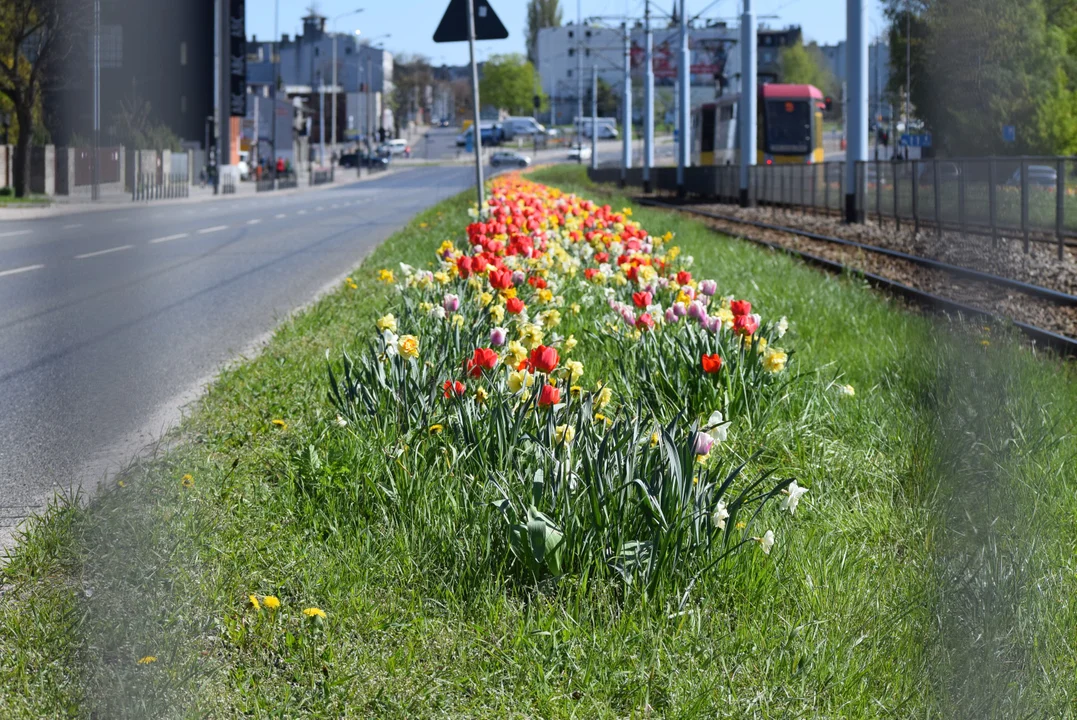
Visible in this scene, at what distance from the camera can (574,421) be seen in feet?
12.7

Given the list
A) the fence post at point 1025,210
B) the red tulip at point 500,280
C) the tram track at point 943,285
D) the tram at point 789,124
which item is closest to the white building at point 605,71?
the tram at point 789,124

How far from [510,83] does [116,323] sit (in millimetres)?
148511

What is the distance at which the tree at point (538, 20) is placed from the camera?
15388cm

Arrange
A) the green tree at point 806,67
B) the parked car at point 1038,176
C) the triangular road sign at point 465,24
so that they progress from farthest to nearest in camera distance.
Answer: the green tree at point 806,67 < the parked car at point 1038,176 < the triangular road sign at point 465,24

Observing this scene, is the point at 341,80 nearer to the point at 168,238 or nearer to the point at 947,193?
the point at 168,238

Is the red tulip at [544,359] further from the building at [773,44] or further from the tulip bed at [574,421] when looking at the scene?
the building at [773,44]

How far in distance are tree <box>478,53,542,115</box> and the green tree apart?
32.3 m

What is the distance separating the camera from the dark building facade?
95.7 inches

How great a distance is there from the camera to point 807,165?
97.5ft

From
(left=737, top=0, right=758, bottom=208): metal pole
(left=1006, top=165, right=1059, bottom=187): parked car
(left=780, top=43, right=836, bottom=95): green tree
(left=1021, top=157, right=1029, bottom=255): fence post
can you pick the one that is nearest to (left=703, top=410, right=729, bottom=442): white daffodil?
(left=1006, top=165, right=1059, bottom=187): parked car

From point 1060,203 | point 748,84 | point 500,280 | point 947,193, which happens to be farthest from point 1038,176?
point 748,84

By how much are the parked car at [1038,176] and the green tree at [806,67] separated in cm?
10229

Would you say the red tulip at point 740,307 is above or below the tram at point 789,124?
below

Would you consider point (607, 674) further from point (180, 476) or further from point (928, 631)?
point (180, 476)
